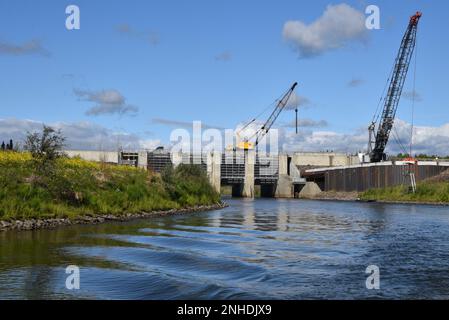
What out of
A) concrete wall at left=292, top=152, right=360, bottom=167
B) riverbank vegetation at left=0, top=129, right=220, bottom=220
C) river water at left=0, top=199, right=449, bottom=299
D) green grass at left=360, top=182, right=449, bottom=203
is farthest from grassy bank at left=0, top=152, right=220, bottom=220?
concrete wall at left=292, top=152, right=360, bottom=167

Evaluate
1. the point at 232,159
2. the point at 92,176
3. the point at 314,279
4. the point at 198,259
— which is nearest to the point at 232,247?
the point at 198,259

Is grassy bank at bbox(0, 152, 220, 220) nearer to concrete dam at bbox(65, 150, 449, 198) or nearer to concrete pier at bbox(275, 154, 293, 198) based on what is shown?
concrete dam at bbox(65, 150, 449, 198)

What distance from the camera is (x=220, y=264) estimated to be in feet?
63.7

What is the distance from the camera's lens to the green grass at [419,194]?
91750mm

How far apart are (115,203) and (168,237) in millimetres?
14966

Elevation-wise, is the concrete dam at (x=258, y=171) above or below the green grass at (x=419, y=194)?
above

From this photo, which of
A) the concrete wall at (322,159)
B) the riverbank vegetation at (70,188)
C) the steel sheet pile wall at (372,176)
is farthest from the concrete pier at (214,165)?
the riverbank vegetation at (70,188)

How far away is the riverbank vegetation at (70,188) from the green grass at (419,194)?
170ft

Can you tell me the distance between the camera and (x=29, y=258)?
63.5 ft

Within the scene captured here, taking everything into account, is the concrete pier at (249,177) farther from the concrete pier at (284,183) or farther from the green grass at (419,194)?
the green grass at (419,194)

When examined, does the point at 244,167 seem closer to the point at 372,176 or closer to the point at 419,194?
the point at 372,176

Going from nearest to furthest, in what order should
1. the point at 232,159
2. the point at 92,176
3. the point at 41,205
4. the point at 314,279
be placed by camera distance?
the point at 314,279 → the point at 41,205 → the point at 92,176 → the point at 232,159

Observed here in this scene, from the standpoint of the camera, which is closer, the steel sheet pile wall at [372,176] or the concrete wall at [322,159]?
the steel sheet pile wall at [372,176]
